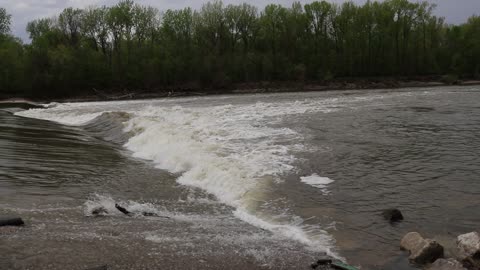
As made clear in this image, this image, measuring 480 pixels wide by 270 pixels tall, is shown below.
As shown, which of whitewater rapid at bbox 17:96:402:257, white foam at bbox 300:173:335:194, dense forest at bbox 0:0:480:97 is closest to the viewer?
whitewater rapid at bbox 17:96:402:257

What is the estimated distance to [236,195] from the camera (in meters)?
10.9

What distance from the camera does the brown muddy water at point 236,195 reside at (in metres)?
6.95

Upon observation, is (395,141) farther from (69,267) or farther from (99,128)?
(99,128)

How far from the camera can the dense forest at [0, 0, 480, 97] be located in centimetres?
8994

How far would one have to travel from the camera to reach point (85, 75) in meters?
83.5

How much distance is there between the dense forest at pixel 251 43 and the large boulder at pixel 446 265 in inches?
3199

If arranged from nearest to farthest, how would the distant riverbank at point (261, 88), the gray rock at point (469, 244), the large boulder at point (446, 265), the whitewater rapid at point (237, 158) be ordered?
the large boulder at point (446, 265), the gray rock at point (469, 244), the whitewater rapid at point (237, 158), the distant riverbank at point (261, 88)

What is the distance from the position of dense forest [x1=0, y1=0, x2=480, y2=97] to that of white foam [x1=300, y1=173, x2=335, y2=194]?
248 feet

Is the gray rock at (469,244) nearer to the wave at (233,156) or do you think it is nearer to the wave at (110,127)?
the wave at (233,156)

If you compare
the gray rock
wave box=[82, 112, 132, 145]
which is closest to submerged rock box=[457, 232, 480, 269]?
the gray rock

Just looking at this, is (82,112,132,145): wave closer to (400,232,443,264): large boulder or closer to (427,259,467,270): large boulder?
(400,232,443,264): large boulder

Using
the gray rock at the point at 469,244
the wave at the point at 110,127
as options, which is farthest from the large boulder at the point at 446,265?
the wave at the point at 110,127

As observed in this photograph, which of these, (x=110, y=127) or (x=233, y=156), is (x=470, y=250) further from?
(x=110, y=127)

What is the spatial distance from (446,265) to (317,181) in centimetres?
552
